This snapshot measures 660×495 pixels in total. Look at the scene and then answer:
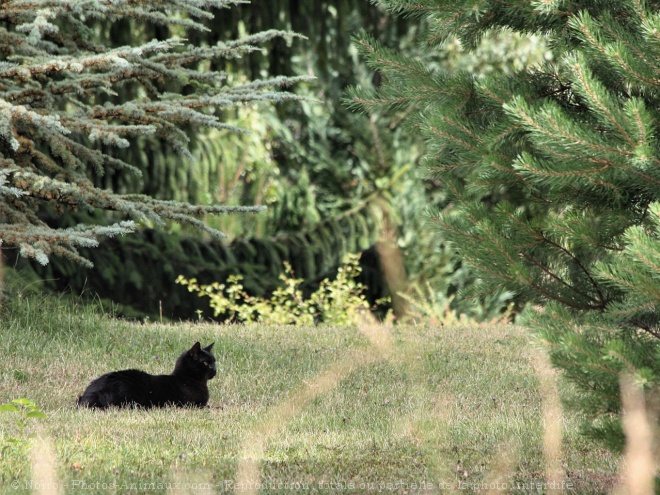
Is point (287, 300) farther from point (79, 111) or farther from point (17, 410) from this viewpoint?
point (17, 410)

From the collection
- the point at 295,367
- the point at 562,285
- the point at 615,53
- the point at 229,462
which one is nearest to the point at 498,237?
the point at 562,285

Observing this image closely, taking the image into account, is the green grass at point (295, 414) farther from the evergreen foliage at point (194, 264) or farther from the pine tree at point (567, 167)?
the evergreen foliage at point (194, 264)

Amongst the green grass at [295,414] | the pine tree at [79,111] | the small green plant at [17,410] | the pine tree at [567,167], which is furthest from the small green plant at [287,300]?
the pine tree at [567,167]

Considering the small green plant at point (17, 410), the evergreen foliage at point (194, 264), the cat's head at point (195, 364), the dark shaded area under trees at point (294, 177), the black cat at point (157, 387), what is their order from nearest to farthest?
the small green plant at point (17, 410) < the black cat at point (157, 387) < the cat's head at point (195, 364) < the evergreen foliage at point (194, 264) < the dark shaded area under trees at point (294, 177)

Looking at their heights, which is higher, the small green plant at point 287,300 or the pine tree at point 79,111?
the pine tree at point 79,111

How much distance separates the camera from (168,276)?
12891 millimetres

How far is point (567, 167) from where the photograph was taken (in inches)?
173

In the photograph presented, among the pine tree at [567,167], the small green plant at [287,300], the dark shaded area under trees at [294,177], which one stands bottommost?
the small green plant at [287,300]

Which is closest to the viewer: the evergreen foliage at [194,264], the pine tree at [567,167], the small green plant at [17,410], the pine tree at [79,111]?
the pine tree at [567,167]

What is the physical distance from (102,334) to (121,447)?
420 centimetres

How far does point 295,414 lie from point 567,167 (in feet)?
11.4

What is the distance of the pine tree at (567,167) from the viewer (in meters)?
4.20

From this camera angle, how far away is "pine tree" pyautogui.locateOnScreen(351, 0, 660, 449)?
4.20 metres

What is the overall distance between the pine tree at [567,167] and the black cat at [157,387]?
298 centimetres
